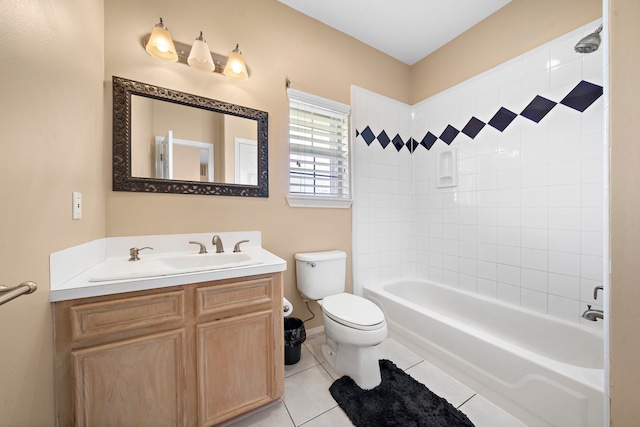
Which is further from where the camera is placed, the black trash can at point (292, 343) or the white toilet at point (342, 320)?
the black trash can at point (292, 343)

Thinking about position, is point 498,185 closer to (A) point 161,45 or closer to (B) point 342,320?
(B) point 342,320

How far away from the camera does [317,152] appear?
2012mm

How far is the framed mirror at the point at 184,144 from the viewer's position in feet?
4.39

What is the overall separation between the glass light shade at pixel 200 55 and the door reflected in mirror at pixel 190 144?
0.27 metres

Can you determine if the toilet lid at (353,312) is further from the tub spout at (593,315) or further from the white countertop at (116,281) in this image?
the tub spout at (593,315)

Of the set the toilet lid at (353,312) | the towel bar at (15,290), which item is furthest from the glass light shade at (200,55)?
the toilet lid at (353,312)

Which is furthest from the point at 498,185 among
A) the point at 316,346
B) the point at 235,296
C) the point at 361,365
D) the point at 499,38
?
the point at 235,296

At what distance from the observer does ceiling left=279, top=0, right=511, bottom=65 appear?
184cm

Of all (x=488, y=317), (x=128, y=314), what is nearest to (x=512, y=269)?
(x=488, y=317)

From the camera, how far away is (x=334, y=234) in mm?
2098

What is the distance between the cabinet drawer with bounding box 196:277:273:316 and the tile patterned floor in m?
0.63

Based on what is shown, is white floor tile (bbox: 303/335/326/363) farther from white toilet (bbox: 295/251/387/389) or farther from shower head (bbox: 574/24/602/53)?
shower head (bbox: 574/24/602/53)

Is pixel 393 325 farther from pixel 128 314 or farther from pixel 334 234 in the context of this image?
→ pixel 128 314

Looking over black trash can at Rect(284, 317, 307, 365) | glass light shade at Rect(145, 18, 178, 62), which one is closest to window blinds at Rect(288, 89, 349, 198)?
A: glass light shade at Rect(145, 18, 178, 62)
